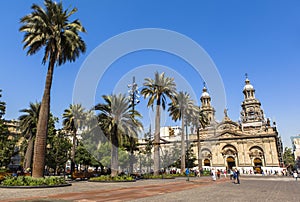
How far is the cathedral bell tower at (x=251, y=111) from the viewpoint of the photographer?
80188mm

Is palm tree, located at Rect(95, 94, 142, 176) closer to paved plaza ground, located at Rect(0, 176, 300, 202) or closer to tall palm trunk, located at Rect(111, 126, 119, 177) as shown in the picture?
tall palm trunk, located at Rect(111, 126, 119, 177)

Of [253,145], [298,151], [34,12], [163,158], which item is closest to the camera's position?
[34,12]

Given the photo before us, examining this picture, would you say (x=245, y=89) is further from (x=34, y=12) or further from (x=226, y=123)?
A: (x=34, y=12)

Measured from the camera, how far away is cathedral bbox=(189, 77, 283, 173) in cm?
6738

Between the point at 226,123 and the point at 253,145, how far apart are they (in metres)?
14.0

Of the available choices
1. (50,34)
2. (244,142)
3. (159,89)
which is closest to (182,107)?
(159,89)

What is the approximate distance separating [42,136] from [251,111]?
7756 cm

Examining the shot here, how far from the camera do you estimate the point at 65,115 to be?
39656 mm

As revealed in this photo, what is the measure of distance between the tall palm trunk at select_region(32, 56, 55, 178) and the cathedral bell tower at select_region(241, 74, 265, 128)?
2901 inches

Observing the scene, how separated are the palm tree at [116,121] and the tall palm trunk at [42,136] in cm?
714

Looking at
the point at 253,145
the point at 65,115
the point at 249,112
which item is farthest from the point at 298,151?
the point at 65,115

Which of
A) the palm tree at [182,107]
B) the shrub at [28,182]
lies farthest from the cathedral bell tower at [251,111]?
→ the shrub at [28,182]

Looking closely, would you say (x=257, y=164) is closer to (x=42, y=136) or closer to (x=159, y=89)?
(x=159, y=89)

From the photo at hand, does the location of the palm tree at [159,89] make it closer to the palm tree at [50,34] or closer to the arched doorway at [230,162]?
the palm tree at [50,34]
